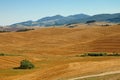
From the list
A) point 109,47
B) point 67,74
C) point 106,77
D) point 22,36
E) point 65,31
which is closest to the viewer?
point 106,77

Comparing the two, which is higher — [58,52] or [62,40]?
[62,40]

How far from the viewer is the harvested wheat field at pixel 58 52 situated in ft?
122

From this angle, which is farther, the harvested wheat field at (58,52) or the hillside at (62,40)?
the hillside at (62,40)

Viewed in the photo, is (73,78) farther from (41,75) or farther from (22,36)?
(22,36)

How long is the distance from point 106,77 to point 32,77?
12.5 metres

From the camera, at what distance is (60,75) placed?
35.1 meters

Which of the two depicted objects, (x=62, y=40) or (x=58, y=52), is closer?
(x=58, y=52)

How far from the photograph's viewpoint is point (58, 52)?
8525 cm

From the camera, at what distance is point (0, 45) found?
104 metres

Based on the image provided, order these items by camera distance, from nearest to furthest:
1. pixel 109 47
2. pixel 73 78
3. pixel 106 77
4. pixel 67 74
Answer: pixel 106 77
pixel 73 78
pixel 67 74
pixel 109 47

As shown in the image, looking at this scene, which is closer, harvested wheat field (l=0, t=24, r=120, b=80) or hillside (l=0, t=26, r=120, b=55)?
harvested wheat field (l=0, t=24, r=120, b=80)

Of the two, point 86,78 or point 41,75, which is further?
point 41,75

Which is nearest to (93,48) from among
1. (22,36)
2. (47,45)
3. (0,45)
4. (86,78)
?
→ (47,45)

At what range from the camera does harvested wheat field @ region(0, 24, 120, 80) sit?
37125 millimetres
